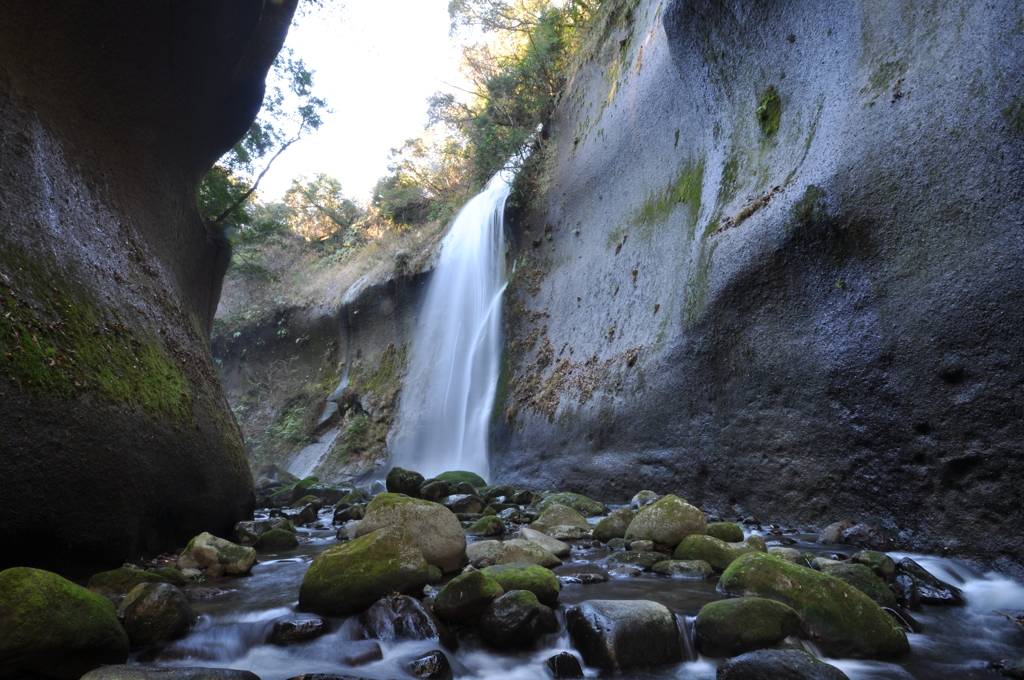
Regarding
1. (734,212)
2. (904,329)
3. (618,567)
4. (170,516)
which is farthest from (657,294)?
(170,516)

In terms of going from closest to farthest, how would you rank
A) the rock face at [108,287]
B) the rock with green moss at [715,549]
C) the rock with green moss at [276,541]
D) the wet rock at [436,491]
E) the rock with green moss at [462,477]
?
the rock face at [108,287] → the rock with green moss at [715,549] → the rock with green moss at [276,541] → the wet rock at [436,491] → the rock with green moss at [462,477]

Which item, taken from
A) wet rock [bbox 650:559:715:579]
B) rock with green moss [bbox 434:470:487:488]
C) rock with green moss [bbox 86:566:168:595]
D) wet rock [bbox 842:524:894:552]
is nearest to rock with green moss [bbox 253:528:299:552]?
rock with green moss [bbox 86:566:168:595]

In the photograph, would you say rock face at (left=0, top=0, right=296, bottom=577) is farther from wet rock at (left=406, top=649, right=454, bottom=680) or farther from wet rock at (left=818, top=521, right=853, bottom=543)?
wet rock at (left=818, top=521, right=853, bottom=543)

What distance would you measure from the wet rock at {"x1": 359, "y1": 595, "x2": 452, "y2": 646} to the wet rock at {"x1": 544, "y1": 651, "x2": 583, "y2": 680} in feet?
1.96

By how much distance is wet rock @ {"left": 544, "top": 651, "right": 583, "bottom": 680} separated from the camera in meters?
2.84

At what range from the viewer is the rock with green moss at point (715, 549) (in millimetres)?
4391

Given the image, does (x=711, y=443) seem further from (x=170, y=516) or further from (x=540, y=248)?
(x=540, y=248)

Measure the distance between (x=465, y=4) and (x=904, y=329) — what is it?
18564 millimetres

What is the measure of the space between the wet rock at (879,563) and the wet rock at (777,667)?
5.52 feet

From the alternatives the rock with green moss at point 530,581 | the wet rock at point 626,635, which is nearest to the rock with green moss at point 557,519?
the rock with green moss at point 530,581

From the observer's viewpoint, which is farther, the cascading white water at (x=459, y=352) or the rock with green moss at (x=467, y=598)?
the cascading white water at (x=459, y=352)

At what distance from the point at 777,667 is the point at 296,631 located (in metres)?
2.53

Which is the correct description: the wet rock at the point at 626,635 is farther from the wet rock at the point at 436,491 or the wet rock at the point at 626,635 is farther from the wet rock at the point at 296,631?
the wet rock at the point at 436,491

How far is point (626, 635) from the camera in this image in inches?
116
